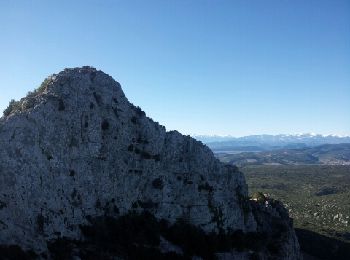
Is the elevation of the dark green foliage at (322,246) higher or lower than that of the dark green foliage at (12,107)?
lower

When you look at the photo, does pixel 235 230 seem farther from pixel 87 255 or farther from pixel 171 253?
pixel 87 255

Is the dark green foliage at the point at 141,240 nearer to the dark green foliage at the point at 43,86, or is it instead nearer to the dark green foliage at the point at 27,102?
the dark green foliage at the point at 27,102

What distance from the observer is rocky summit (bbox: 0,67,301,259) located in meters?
49.6

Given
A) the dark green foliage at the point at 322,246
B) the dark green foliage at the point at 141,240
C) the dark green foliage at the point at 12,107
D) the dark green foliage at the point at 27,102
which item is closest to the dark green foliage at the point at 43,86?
the dark green foliage at the point at 27,102

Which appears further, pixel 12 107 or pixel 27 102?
pixel 12 107

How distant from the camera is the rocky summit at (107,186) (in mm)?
49625

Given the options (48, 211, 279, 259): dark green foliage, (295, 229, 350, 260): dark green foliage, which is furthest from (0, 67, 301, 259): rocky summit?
(295, 229, 350, 260): dark green foliage

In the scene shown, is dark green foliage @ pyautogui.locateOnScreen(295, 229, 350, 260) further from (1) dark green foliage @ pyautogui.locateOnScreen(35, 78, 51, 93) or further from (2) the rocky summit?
(1) dark green foliage @ pyautogui.locateOnScreen(35, 78, 51, 93)

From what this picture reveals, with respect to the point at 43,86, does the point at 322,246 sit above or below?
below

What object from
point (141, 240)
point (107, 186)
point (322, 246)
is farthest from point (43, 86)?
point (322, 246)

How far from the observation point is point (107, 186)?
59.0m

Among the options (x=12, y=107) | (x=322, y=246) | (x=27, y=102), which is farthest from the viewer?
(x=322, y=246)

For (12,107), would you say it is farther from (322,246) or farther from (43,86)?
(322,246)

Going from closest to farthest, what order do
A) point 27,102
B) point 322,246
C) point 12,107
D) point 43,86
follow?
point 27,102 → point 12,107 → point 43,86 → point 322,246
